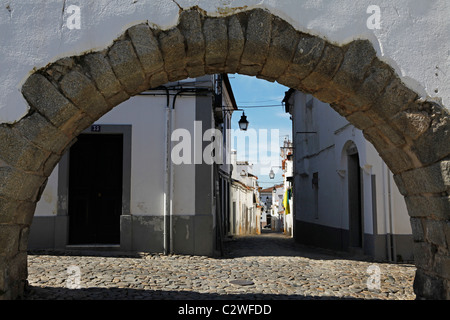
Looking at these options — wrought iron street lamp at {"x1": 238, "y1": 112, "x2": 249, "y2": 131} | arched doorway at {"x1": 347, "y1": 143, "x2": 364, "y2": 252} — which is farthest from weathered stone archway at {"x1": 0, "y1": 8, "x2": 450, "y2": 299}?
wrought iron street lamp at {"x1": 238, "y1": 112, "x2": 249, "y2": 131}

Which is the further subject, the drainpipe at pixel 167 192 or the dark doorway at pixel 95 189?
the dark doorway at pixel 95 189

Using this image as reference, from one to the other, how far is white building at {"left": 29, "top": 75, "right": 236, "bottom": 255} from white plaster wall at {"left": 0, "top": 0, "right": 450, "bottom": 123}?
4.63m

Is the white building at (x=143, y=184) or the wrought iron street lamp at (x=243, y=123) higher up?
the wrought iron street lamp at (x=243, y=123)

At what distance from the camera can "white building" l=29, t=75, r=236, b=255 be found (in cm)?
830

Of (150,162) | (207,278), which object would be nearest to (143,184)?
(150,162)

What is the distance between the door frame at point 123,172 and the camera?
8.31 meters

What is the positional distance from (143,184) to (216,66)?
4.78m

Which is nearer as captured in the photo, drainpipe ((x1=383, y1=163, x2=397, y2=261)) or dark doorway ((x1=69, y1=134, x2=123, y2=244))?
drainpipe ((x1=383, y1=163, x2=397, y2=261))

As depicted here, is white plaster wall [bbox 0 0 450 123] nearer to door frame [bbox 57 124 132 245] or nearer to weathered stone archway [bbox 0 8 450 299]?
weathered stone archway [bbox 0 8 450 299]

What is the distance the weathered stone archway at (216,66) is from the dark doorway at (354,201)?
5.81m

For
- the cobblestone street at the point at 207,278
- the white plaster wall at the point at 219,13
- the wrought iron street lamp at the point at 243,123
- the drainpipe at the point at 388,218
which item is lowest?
the cobblestone street at the point at 207,278

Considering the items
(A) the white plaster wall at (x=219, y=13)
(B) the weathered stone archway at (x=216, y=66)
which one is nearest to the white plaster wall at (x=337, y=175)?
(B) the weathered stone archway at (x=216, y=66)

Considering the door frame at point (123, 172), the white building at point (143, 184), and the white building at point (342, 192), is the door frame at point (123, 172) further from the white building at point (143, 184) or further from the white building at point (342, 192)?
the white building at point (342, 192)

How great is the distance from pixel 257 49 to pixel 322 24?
66 centimetres
